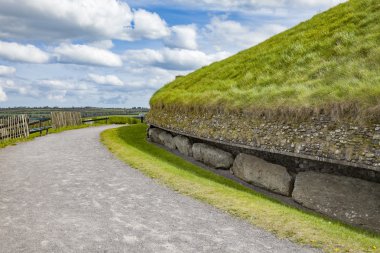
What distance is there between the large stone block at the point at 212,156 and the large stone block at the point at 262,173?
3.16 ft

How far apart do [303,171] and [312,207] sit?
2.35 meters

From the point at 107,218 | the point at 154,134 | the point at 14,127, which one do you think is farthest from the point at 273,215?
the point at 14,127

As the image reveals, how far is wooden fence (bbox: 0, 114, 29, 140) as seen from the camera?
89.6 feet

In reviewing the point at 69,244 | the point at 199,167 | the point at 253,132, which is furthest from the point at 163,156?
the point at 69,244

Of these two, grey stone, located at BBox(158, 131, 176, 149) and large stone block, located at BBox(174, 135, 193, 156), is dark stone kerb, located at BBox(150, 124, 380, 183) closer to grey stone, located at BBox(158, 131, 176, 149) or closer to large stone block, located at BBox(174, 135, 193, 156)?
large stone block, located at BBox(174, 135, 193, 156)

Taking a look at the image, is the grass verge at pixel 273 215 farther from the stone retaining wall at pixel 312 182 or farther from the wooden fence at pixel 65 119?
the wooden fence at pixel 65 119

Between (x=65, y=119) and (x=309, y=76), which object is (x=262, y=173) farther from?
(x=65, y=119)

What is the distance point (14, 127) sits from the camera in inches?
1139

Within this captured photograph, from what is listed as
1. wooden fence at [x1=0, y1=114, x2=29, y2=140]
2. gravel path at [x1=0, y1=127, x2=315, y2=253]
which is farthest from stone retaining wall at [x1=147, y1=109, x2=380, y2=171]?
wooden fence at [x1=0, y1=114, x2=29, y2=140]

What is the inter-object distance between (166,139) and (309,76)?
12.2 metres

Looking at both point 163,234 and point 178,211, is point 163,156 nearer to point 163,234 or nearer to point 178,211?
point 178,211

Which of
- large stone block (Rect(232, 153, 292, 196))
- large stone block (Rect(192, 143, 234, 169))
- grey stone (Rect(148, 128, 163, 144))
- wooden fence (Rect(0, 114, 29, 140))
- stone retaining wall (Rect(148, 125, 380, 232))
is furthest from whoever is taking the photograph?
grey stone (Rect(148, 128, 163, 144))

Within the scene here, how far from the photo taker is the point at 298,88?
741 inches

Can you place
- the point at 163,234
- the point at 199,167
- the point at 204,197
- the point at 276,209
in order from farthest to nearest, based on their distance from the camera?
the point at 199,167 → the point at 204,197 → the point at 276,209 → the point at 163,234
